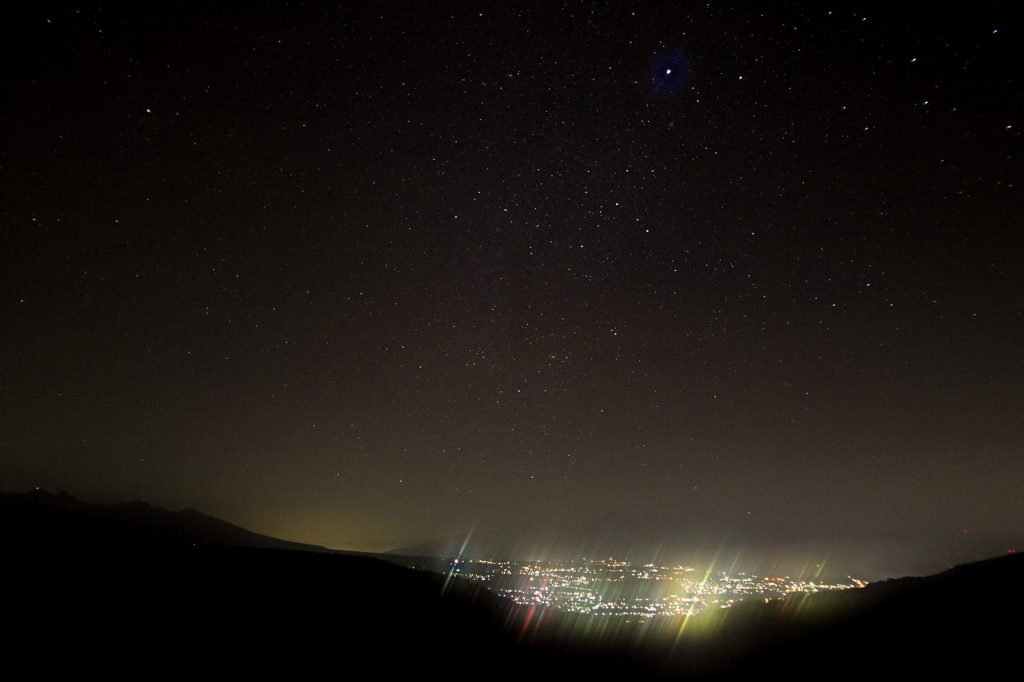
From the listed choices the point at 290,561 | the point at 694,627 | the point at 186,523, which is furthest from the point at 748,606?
the point at 186,523

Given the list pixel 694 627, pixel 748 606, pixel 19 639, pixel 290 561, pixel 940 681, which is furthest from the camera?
pixel 748 606

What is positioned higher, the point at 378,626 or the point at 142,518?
the point at 378,626

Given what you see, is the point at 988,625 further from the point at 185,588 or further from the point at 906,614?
the point at 185,588

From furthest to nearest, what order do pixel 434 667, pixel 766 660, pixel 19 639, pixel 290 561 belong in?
pixel 290 561 < pixel 766 660 < pixel 434 667 < pixel 19 639

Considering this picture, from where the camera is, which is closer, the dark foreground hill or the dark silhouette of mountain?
the dark foreground hill

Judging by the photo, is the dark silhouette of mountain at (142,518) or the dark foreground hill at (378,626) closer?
the dark foreground hill at (378,626)

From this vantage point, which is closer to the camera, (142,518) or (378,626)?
(378,626)

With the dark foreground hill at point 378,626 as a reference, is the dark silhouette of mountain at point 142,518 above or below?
below

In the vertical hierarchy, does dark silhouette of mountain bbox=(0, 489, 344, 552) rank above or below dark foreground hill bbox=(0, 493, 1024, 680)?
below
